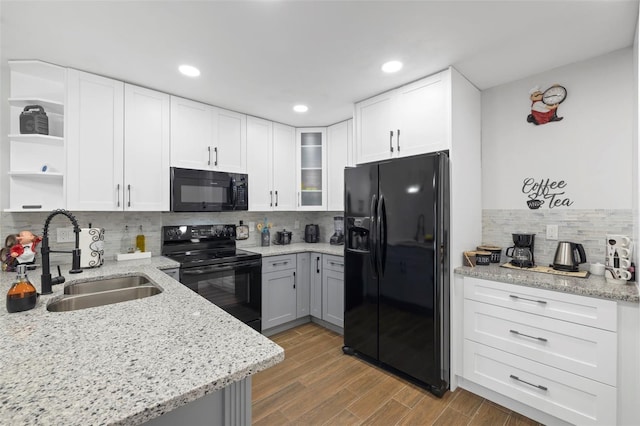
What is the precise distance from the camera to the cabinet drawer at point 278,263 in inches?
119

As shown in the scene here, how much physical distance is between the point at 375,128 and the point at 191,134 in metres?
1.77

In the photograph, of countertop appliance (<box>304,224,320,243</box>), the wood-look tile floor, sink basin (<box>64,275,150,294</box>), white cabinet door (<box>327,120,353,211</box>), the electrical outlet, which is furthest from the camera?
countertop appliance (<box>304,224,320,243</box>)

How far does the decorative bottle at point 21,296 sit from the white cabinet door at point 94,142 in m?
1.12

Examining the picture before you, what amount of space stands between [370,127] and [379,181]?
648mm

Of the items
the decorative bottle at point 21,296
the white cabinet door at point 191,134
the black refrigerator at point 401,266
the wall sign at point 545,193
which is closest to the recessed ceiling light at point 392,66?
the black refrigerator at point 401,266

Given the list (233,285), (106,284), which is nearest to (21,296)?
(106,284)

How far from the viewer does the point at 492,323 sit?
203 centimetres

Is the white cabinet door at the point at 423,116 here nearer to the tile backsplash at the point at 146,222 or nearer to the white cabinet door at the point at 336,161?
the white cabinet door at the point at 336,161

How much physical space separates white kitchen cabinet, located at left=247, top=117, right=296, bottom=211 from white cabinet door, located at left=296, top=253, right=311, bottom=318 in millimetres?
679

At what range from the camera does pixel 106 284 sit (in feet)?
6.18

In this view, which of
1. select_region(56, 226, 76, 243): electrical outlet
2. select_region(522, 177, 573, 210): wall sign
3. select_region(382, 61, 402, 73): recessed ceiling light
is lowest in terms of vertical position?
select_region(56, 226, 76, 243): electrical outlet

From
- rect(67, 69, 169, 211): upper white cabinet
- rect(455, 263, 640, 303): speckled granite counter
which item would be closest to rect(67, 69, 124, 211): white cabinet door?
rect(67, 69, 169, 211): upper white cabinet

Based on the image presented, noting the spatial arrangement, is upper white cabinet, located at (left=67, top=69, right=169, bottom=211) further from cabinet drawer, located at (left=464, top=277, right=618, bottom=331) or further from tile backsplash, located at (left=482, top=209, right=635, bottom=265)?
tile backsplash, located at (left=482, top=209, right=635, bottom=265)

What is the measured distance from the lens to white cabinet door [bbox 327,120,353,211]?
11.3ft
